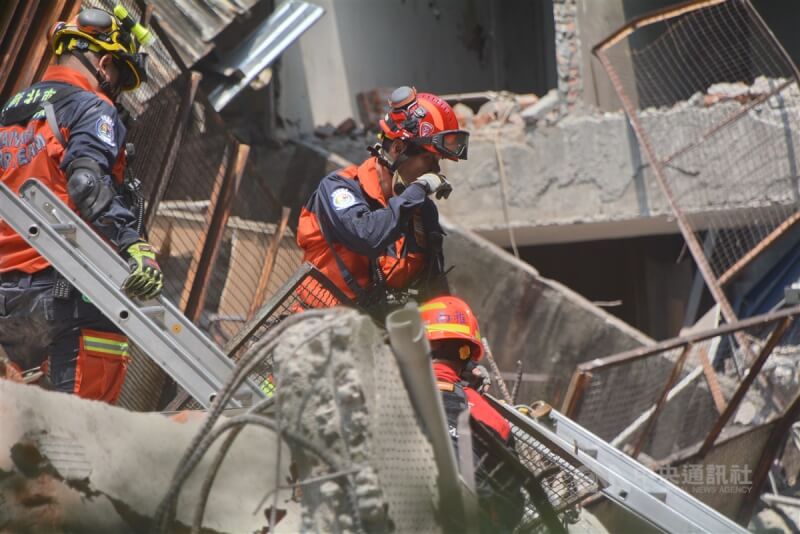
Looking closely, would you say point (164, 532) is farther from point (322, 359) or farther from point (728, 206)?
point (728, 206)

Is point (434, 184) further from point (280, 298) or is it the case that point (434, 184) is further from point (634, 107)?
point (634, 107)

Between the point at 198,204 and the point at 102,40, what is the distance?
2079 millimetres

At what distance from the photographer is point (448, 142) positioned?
179 inches

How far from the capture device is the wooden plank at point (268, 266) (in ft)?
21.9

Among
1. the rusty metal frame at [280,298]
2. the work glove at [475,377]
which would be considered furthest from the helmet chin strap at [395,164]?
the work glove at [475,377]

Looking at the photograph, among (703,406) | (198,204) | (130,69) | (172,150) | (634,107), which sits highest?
(130,69)

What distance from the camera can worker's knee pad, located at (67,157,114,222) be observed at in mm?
3893

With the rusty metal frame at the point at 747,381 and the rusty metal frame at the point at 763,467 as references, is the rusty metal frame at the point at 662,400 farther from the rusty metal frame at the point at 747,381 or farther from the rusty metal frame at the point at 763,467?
the rusty metal frame at the point at 763,467

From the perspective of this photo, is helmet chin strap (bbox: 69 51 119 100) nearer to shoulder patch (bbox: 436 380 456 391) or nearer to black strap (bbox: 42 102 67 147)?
black strap (bbox: 42 102 67 147)

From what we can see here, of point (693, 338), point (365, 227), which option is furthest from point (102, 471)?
point (693, 338)

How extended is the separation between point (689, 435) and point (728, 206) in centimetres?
234

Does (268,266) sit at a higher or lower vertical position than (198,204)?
lower

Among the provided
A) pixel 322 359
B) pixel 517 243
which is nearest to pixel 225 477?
pixel 322 359

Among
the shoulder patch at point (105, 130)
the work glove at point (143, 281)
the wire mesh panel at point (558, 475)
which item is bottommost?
the wire mesh panel at point (558, 475)
